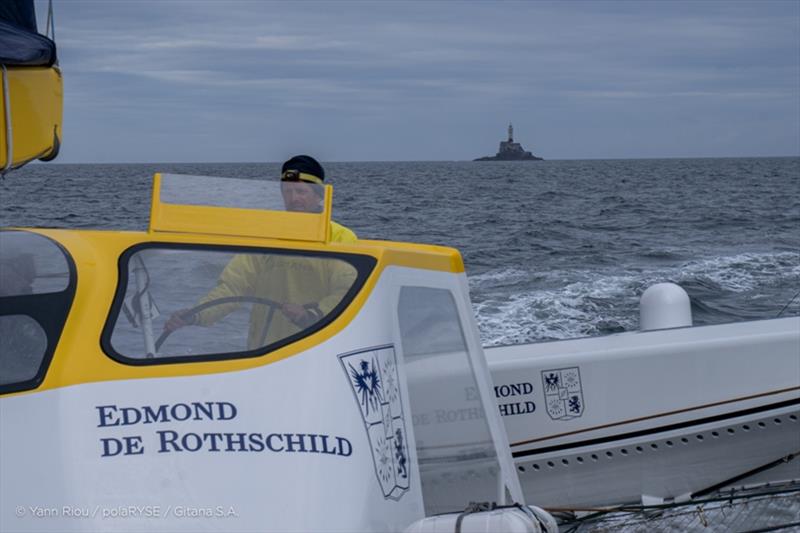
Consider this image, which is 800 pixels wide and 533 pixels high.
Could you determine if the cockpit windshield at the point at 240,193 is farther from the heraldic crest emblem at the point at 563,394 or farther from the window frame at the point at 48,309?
the heraldic crest emblem at the point at 563,394

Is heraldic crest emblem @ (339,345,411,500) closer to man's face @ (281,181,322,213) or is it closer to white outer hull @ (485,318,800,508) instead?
man's face @ (281,181,322,213)

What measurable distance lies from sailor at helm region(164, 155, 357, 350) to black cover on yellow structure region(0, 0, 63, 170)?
0.72 m

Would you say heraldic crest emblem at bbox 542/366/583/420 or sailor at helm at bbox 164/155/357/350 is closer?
sailor at helm at bbox 164/155/357/350

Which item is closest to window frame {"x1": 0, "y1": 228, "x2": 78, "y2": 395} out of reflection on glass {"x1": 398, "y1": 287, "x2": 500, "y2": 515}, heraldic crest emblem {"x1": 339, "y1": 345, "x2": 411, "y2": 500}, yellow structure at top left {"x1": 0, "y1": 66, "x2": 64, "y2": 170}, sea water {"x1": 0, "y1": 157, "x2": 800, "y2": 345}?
yellow structure at top left {"x1": 0, "y1": 66, "x2": 64, "y2": 170}

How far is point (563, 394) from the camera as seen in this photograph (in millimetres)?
5180

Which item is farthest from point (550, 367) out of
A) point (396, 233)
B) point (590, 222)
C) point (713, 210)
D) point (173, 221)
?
point (713, 210)

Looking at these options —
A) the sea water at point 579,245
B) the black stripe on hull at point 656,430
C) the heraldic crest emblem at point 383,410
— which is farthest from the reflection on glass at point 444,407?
the black stripe on hull at point 656,430

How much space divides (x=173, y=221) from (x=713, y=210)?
2302cm

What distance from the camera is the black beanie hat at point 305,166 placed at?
3.70m

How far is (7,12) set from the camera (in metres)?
3.35

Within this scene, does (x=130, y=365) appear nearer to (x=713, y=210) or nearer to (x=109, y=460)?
(x=109, y=460)

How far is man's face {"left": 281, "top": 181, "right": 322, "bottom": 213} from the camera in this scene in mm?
2865

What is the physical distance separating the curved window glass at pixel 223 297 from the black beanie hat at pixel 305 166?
3.08ft

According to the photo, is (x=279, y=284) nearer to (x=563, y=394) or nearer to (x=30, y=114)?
(x=30, y=114)
